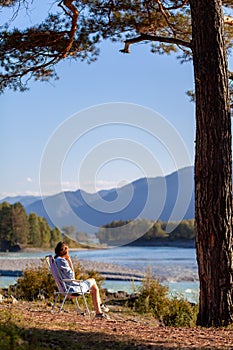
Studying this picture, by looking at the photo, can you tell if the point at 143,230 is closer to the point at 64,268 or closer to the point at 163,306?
the point at 163,306

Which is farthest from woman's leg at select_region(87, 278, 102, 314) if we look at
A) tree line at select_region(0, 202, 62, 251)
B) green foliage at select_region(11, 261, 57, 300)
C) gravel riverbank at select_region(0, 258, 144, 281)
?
tree line at select_region(0, 202, 62, 251)

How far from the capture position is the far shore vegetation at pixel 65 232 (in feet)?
94.9

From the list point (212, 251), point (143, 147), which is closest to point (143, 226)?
point (143, 147)

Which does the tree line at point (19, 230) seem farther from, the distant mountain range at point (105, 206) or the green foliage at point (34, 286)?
the green foliage at point (34, 286)

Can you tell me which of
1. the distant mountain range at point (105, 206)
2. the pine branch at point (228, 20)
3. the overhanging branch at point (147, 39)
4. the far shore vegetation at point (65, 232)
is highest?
the pine branch at point (228, 20)

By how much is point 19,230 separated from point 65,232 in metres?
3.58

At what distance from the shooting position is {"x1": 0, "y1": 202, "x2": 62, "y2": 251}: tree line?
103 ft

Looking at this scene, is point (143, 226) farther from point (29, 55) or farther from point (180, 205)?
point (29, 55)

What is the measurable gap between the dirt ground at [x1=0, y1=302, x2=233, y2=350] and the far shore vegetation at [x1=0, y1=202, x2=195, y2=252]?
2296cm

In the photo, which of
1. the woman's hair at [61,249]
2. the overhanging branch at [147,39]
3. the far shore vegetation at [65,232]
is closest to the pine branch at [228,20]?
the overhanging branch at [147,39]

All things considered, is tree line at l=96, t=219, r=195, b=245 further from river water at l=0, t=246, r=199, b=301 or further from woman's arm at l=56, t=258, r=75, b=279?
woman's arm at l=56, t=258, r=75, b=279

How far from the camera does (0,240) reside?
3138 cm

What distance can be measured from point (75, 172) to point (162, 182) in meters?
24.3

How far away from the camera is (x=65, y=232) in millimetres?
29047
